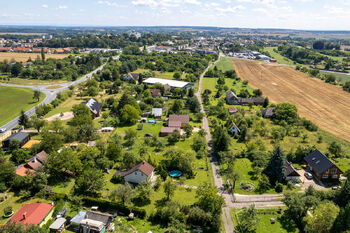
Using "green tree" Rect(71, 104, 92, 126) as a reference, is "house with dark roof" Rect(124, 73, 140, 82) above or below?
above

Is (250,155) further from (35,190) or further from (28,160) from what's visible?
(28,160)

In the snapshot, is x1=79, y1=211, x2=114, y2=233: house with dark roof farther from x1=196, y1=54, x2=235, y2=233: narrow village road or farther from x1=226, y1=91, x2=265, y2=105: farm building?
x1=226, y1=91, x2=265, y2=105: farm building

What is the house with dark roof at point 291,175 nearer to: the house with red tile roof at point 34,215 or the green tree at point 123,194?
the green tree at point 123,194

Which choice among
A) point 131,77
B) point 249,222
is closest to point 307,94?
point 131,77

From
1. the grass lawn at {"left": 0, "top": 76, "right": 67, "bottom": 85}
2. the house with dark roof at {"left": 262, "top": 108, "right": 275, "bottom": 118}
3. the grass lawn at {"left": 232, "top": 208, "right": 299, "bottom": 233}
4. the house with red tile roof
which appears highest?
the grass lawn at {"left": 0, "top": 76, "right": 67, "bottom": 85}

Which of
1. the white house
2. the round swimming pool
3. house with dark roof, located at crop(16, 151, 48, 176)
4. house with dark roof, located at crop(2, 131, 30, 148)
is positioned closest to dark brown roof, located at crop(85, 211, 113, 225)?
the round swimming pool

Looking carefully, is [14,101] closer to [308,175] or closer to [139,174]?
[139,174]

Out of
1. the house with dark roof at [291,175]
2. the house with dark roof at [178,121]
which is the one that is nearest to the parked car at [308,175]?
the house with dark roof at [291,175]
